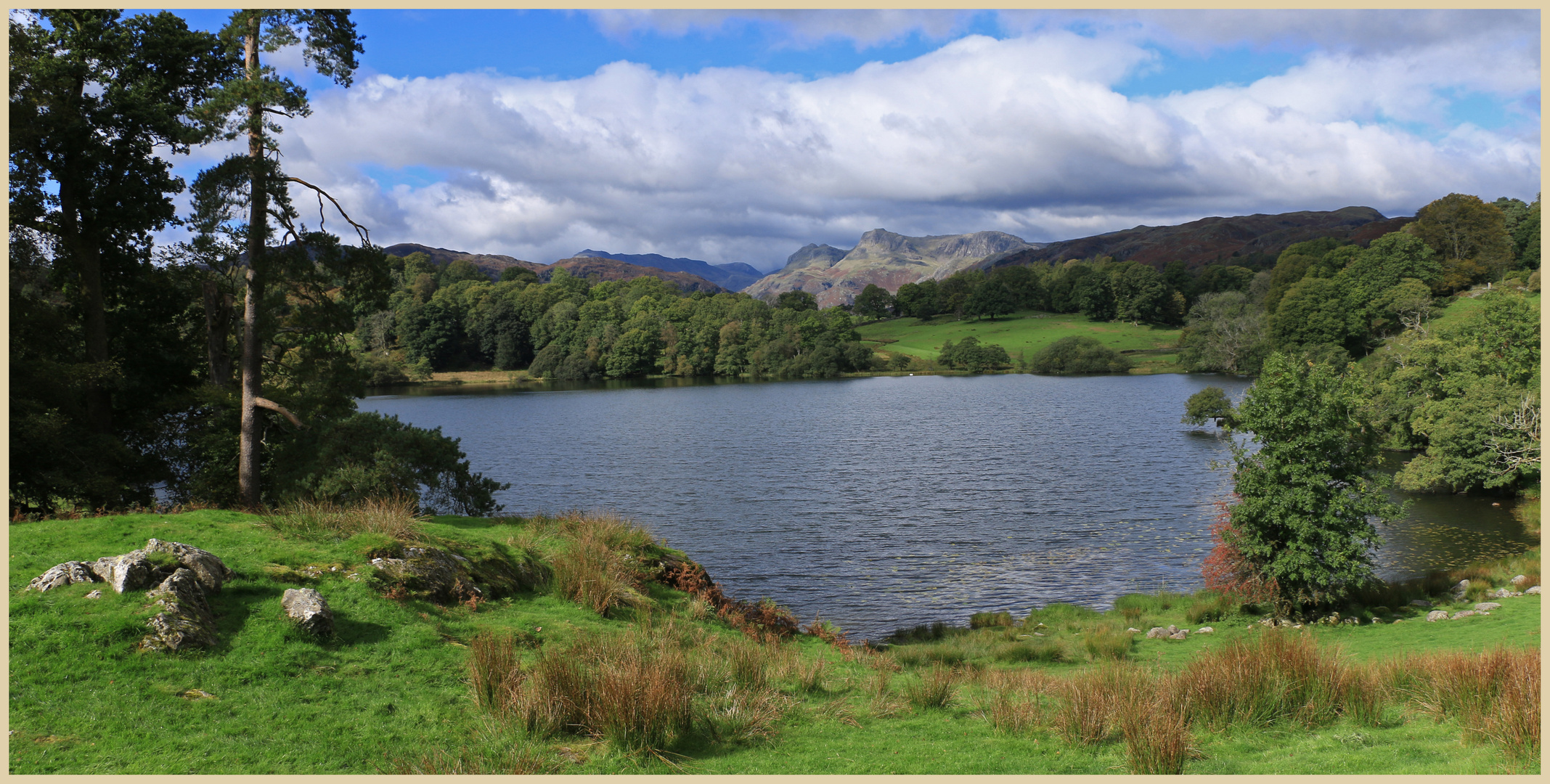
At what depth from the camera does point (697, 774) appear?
8.45 m

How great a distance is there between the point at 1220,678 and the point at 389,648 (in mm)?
10686

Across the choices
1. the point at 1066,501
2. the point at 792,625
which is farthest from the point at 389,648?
the point at 1066,501

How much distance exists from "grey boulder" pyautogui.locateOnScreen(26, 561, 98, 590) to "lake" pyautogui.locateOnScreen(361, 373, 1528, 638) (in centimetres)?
1595

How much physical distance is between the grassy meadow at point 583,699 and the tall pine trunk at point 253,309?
6.26 metres

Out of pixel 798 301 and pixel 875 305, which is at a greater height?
pixel 875 305

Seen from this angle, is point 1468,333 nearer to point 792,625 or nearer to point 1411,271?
point 792,625

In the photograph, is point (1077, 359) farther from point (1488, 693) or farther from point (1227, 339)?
point (1488, 693)

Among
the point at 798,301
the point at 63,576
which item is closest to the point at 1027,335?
the point at 798,301

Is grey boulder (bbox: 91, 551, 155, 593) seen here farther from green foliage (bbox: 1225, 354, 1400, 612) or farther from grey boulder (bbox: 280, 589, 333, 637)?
green foliage (bbox: 1225, 354, 1400, 612)

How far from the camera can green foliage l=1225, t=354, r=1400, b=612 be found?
68.4ft

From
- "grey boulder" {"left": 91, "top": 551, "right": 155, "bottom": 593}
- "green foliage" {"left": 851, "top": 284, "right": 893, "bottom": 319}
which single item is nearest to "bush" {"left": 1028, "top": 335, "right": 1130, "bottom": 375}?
"green foliage" {"left": 851, "top": 284, "right": 893, "bottom": 319}

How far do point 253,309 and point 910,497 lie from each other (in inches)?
1110

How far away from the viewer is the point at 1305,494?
21.0 metres

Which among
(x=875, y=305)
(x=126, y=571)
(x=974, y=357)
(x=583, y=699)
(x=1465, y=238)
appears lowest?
(x=583, y=699)
